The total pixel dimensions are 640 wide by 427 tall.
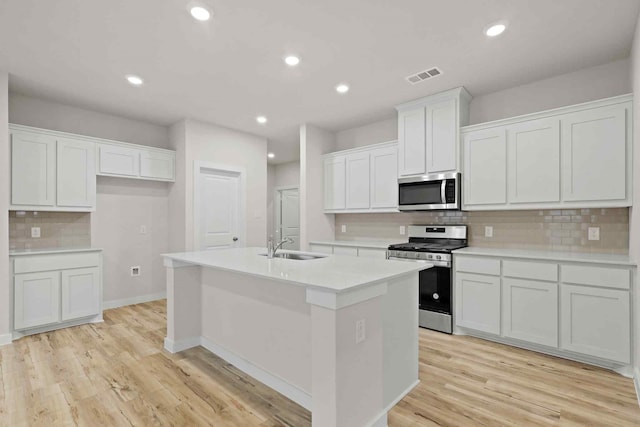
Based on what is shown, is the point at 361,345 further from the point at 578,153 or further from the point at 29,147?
the point at 29,147

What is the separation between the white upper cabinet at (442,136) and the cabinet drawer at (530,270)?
3.98 ft

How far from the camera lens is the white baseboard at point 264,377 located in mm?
2117

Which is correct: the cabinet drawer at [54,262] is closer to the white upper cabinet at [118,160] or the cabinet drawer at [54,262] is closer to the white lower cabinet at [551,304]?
the white upper cabinet at [118,160]

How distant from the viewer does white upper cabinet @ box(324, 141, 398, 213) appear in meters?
4.35

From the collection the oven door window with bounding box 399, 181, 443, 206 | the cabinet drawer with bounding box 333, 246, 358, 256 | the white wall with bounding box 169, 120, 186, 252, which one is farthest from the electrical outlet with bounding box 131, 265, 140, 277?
the oven door window with bounding box 399, 181, 443, 206

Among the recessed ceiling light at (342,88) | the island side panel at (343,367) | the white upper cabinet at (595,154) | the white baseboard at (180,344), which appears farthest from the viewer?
the recessed ceiling light at (342,88)

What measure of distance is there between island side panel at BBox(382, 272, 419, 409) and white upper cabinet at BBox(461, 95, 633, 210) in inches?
70.7

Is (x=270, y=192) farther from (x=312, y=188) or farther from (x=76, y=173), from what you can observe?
(x=76, y=173)

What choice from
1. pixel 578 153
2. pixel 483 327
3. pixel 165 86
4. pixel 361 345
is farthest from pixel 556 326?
pixel 165 86

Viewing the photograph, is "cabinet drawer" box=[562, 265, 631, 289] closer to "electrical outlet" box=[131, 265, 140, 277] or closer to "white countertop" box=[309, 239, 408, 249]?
"white countertop" box=[309, 239, 408, 249]

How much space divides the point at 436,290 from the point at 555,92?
243cm

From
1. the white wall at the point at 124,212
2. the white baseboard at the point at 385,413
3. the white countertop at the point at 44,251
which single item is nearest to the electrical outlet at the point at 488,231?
the white baseboard at the point at 385,413

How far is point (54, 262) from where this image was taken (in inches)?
138

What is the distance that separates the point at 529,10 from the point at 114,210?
5127 millimetres
